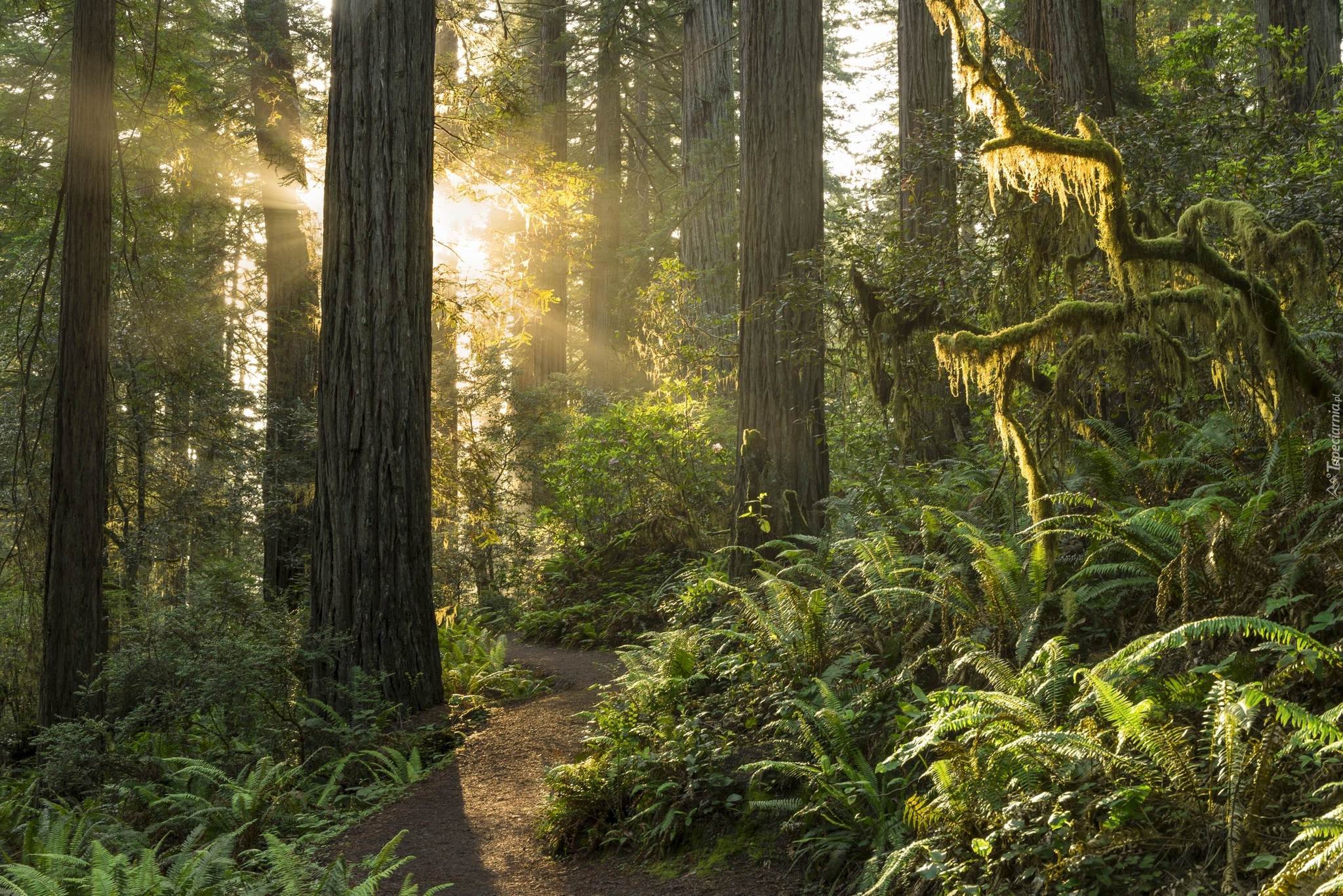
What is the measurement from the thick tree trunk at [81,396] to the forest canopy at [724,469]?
0.13ft

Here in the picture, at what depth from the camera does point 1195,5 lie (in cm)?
1677

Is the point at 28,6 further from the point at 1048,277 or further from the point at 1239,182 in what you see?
the point at 1239,182

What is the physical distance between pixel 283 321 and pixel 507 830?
33.2 feet

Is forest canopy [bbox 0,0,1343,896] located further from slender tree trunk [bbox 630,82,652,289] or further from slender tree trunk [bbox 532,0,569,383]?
slender tree trunk [bbox 630,82,652,289]

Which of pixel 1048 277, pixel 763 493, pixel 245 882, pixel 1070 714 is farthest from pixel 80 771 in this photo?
pixel 1048 277

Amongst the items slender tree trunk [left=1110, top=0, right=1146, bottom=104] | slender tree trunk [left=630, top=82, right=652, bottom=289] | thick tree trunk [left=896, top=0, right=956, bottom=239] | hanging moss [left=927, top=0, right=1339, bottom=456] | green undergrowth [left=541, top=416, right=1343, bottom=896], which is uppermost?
slender tree trunk [left=630, top=82, right=652, bottom=289]

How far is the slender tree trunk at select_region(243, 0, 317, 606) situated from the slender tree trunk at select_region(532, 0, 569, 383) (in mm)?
5372

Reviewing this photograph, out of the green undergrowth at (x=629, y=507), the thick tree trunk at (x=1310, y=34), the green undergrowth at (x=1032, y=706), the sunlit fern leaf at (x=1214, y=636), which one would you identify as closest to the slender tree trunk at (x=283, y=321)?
the green undergrowth at (x=629, y=507)

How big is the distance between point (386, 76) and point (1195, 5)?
16328 mm

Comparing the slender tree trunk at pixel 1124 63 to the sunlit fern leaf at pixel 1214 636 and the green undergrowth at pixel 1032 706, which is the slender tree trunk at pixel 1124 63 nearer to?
the green undergrowth at pixel 1032 706

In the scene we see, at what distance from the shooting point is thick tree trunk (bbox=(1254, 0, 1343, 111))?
10602 mm

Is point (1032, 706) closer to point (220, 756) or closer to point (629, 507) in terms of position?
point (220, 756)

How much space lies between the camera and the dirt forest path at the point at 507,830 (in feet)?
13.6

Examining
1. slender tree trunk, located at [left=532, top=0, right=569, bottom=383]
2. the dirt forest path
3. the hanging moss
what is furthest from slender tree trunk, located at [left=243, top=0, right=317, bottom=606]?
the hanging moss
